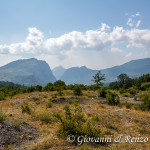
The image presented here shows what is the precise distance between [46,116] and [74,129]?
127 inches

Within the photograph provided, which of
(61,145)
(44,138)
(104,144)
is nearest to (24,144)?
(44,138)

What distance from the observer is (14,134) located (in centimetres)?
660

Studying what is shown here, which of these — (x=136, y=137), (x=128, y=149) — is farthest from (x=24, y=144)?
(x=136, y=137)

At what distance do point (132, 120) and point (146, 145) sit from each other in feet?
12.5

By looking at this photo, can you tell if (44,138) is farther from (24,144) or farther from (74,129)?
(74,129)

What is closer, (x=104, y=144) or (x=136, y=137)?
(x=104, y=144)

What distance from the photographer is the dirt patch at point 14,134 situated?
235 inches

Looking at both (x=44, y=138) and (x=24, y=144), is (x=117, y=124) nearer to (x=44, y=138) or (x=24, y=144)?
(x=44, y=138)

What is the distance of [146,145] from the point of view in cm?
626

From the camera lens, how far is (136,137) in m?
7.04

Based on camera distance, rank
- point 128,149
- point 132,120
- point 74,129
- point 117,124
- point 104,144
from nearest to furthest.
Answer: point 128,149
point 104,144
point 74,129
point 117,124
point 132,120

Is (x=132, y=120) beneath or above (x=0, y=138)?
beneath

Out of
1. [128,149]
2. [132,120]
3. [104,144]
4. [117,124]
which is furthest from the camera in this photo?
[132,120]

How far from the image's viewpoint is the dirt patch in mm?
5964
